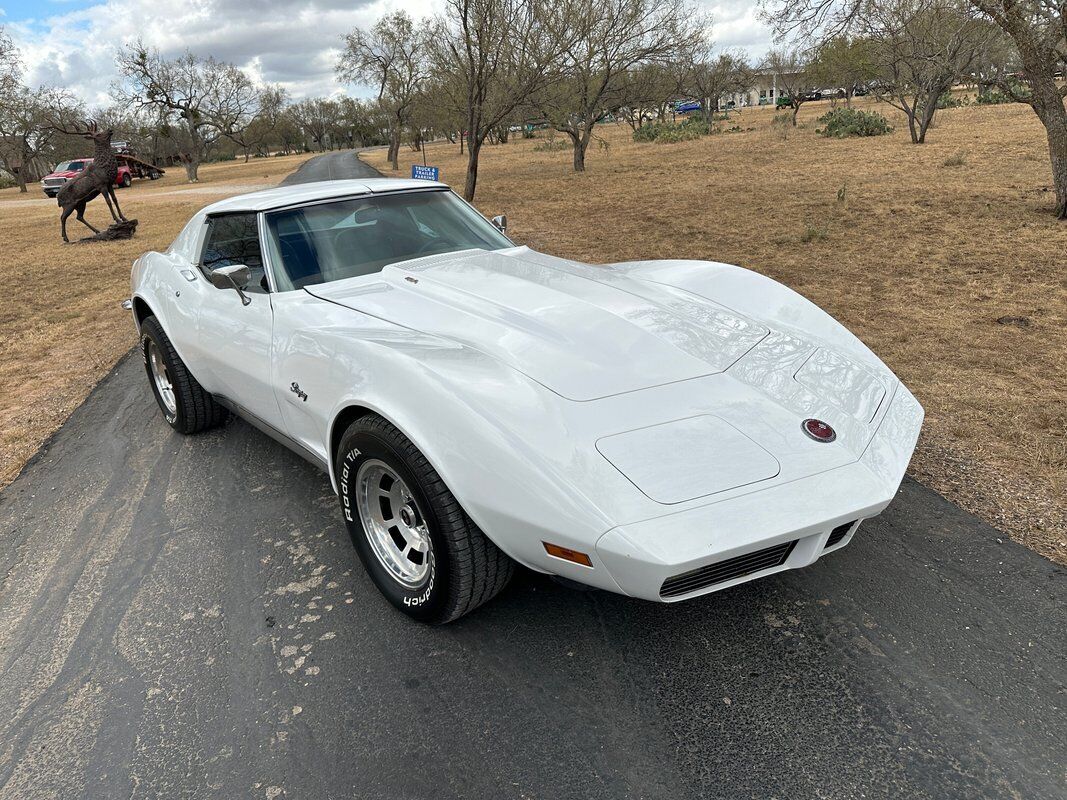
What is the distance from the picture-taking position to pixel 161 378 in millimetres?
4621

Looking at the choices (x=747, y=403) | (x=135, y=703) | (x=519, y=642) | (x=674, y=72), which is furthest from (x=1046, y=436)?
(x=674, y=72)

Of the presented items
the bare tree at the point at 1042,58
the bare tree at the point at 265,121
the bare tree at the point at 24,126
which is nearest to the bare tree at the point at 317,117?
the bare tree at the point at 265,121

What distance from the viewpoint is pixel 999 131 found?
21.6 meters

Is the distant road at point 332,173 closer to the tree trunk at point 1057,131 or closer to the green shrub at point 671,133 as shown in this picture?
the green shrub at point 671,133

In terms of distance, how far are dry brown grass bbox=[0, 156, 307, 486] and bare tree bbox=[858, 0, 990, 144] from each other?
10.9 m

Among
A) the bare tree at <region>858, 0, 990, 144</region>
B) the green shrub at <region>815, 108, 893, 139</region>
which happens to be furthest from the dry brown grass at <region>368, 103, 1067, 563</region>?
the green shrub at <region>815, 108, 893, 139</region>

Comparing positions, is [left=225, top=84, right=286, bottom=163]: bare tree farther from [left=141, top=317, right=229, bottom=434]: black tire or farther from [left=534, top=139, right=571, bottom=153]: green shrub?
[left=141, top=317, right=229, bottom=434]: black tire

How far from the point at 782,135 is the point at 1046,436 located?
29.4 m

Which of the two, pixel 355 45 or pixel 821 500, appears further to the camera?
pixel 355 45

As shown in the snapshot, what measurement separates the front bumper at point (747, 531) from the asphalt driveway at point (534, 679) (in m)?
0.47

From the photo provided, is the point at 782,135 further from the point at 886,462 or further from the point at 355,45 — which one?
the point at 886,462

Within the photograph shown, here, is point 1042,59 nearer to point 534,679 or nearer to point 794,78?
point 534,679

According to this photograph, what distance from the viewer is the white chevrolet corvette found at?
197 centimetres

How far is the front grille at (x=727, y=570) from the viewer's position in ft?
6.33
